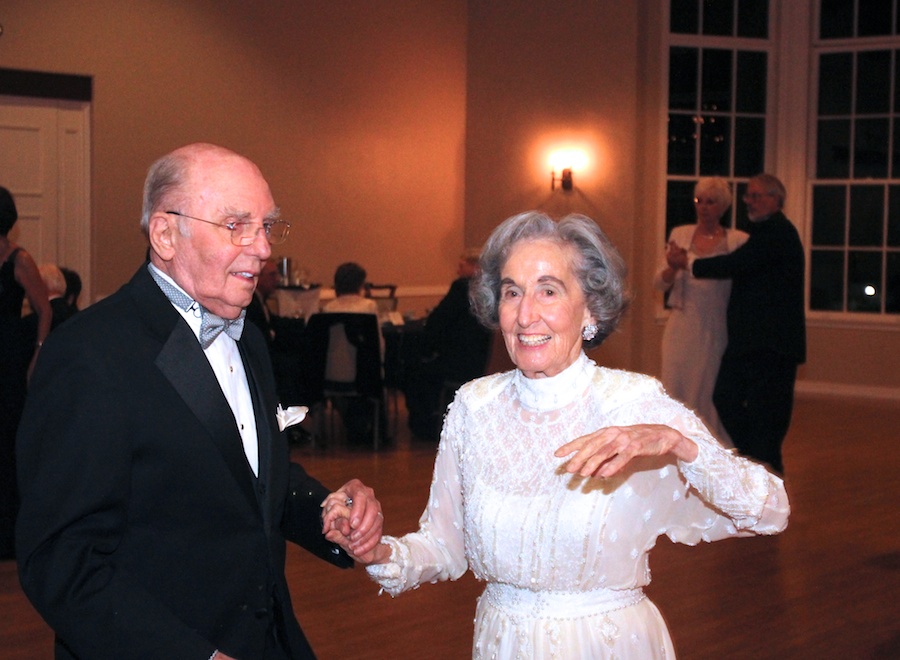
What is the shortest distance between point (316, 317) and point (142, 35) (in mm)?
3148

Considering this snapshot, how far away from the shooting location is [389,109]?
10.9 meters

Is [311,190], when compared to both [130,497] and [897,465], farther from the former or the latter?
[130,497]

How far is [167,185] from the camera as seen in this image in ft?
6.21

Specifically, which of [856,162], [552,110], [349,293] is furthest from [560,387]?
[856,162]

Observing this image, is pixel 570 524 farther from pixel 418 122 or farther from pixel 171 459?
pixel 418 122

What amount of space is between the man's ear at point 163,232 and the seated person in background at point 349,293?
225 inches

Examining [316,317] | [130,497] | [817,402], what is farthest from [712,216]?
[130,497]

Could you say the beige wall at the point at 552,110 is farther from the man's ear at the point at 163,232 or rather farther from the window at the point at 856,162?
the man's ear at the point at 163,232

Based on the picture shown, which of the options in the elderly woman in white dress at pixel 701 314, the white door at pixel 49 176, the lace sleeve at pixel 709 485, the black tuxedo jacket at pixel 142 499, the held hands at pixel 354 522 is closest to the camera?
the black tuxedo jacket at pixel 142 499

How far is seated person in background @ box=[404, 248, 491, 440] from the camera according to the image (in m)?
7.59

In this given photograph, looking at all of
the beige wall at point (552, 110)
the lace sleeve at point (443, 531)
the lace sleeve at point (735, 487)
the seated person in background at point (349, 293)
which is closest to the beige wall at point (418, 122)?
the beige wall at point (552, 110)

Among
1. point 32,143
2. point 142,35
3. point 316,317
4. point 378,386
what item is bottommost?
point 378,386

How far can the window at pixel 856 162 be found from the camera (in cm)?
1057

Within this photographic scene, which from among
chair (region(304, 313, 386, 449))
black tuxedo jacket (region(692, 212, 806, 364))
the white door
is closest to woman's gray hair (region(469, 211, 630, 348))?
black tuxedo jacket (region(692, 212, 806, 364))
